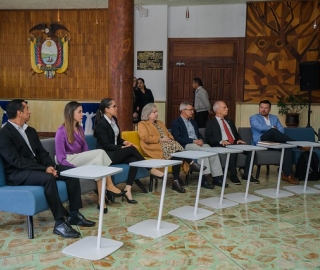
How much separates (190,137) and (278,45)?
16.2 feet

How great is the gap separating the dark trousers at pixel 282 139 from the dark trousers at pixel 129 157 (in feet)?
6.79

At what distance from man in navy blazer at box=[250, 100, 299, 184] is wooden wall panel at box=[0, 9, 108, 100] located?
17.7 ft

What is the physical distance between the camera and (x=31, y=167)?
3586 millimetres

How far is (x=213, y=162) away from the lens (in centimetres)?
543

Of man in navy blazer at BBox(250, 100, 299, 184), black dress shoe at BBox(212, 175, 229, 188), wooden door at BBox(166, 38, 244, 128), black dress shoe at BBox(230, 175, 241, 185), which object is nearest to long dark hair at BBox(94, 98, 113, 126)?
black dress shoe at BBox(212, 175, 229, 188)

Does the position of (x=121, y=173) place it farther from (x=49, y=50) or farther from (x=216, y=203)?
(x=49, y=50)

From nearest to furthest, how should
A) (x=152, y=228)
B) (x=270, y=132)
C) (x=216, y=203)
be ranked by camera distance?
(x=152, y=228)
(x=216, y=203)
(x=270, y=132)

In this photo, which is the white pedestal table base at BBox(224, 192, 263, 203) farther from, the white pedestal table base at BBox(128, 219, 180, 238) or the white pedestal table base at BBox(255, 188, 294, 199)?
the white pedestal table base at BBox(128, 219, 180, 238)

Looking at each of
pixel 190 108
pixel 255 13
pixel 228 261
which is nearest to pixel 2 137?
pixel 228 261

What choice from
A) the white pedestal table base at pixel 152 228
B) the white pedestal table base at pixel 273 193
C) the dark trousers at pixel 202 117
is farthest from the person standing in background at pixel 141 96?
the white pedestal table base at pixel 152 228

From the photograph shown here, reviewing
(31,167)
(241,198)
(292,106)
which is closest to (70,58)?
(292,106)

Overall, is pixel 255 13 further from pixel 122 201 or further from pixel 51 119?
pixel 122 201

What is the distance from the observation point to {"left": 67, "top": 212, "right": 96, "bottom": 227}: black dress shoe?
147 inches

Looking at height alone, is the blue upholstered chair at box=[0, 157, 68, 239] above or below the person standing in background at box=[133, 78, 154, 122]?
below
